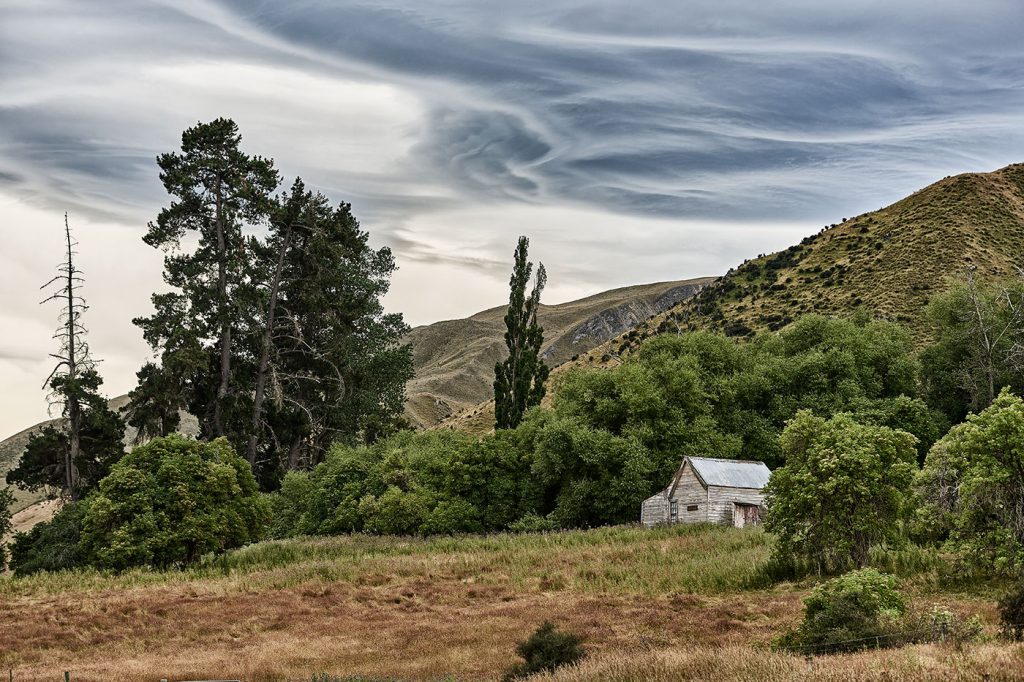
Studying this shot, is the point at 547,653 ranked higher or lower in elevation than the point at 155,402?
lower

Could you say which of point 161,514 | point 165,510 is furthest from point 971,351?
point 161,514

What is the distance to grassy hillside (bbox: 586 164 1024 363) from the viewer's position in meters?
98.2

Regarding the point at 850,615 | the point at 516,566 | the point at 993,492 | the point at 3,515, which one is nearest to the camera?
the point at 850,615

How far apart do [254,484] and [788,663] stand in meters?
38.8

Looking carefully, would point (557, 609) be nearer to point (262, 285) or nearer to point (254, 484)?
point (254, 484)

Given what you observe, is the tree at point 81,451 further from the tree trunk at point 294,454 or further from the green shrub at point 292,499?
the tree trunk at point 294,454

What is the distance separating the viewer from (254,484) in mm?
49938

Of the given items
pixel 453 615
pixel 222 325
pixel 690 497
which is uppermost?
pixel 222 325

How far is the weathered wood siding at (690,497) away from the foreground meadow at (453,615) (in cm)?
329

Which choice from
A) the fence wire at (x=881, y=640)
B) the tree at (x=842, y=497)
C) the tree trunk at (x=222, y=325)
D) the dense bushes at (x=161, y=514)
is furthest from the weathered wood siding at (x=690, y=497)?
the fence wire at (x=881, y=640)

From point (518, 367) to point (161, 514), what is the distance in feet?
97.8

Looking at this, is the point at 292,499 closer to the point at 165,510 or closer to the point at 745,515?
the point at 165,510

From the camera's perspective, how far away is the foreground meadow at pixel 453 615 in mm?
17547

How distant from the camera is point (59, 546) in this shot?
159 ft
